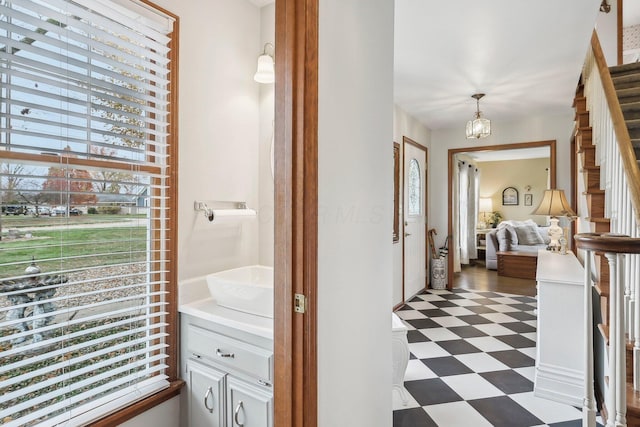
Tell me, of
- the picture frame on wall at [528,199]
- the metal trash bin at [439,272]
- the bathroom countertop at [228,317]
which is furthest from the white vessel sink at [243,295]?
the picture frame on wall at [528,199]

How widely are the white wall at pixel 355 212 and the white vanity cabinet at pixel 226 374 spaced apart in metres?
0.30

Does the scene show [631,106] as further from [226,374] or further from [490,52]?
[226,374]

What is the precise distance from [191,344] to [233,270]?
428 millimetres

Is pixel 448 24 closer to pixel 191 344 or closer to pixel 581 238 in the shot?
pixel 581 238

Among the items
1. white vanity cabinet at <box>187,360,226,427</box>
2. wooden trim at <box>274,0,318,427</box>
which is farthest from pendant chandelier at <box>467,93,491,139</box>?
white vanity cabinet at <box>187,360,226,427</box>

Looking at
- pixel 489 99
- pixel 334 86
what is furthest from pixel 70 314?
pixel 489 99

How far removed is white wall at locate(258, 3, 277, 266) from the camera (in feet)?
6.64

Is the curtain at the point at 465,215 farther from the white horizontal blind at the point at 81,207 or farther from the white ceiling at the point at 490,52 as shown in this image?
the white horizontal blind at the point at 81,207

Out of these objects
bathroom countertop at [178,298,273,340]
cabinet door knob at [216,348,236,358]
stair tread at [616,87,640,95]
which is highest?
stair tread at [616,87,640,95]

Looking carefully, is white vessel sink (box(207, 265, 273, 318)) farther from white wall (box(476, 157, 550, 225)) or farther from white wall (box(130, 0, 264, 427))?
white wall (box(476, 157, 550, 225))

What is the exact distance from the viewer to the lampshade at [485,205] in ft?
30.5

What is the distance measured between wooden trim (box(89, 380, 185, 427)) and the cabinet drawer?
0.62 ft

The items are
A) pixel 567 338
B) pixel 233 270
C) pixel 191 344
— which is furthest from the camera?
pixel 567 338

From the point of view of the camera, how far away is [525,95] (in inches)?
145
